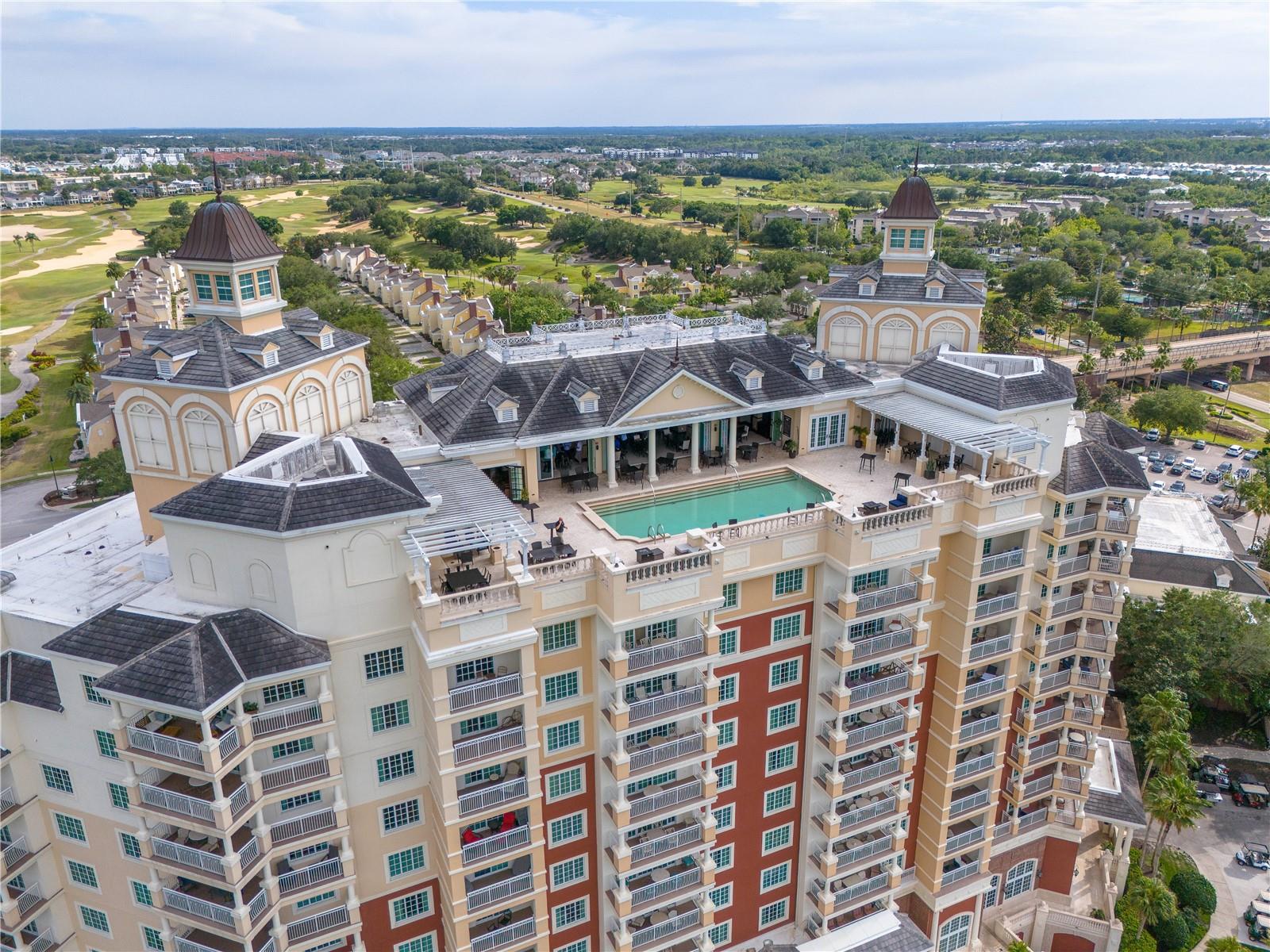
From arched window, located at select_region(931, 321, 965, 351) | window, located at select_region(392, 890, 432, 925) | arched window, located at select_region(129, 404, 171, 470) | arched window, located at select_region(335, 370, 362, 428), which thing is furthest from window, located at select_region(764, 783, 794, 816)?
arched window, located at select_region(129, 404, 171, 470)

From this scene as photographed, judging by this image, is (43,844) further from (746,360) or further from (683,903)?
(746,360)

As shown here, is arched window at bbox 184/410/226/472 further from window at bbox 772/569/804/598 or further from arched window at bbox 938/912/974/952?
arched window at bbox 938/912/974/952

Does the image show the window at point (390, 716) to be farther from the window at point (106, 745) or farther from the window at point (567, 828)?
the window at point (106, 745)

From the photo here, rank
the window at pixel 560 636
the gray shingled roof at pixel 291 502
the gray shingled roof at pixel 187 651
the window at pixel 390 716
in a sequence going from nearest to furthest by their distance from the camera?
1. the gray shingled roof at pixel 187 651
2. the gray shingled roof at pixel 291 502
3. the window at pixel 390 716
4. the window at pixel 560 636

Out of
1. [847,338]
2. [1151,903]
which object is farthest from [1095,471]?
[1151,903]

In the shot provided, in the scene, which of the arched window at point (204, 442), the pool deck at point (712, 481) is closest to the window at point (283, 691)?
the arched window at point (204, 442)

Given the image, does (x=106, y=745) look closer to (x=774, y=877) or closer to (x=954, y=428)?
(x=774, y=877)
